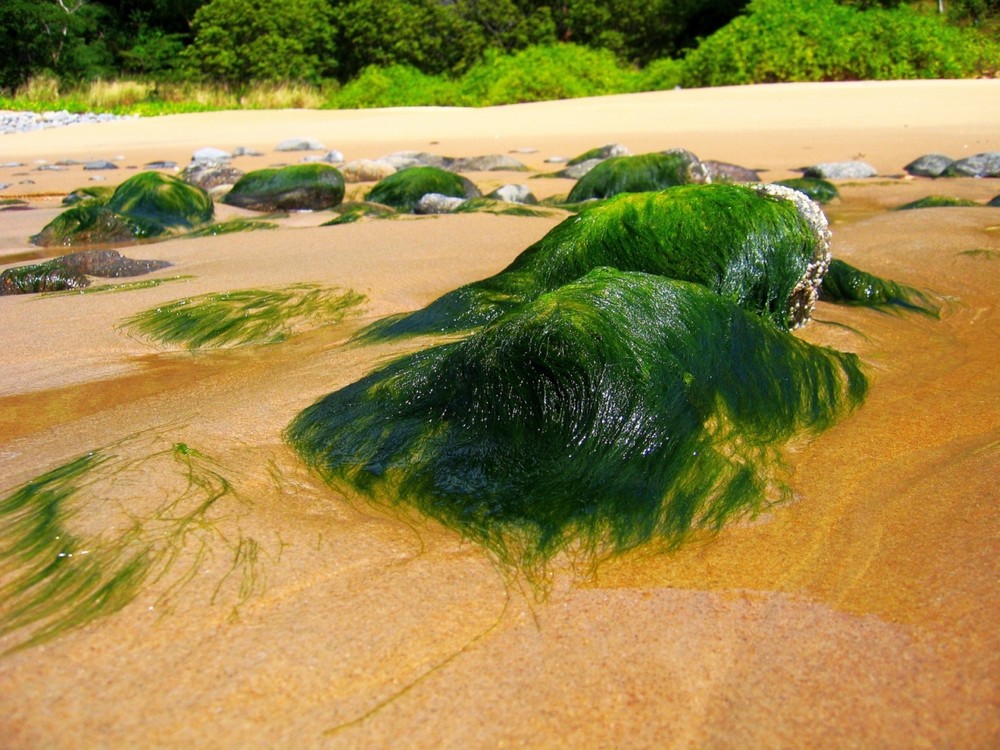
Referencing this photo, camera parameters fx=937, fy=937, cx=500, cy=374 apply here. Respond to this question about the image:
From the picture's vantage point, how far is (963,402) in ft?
8.96

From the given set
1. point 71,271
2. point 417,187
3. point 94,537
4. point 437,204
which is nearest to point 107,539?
point 94,537

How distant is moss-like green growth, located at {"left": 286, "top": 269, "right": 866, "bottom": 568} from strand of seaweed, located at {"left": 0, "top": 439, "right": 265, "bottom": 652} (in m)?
0.34

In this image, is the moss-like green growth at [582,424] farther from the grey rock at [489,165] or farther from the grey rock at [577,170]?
the grey rock at [489,165]

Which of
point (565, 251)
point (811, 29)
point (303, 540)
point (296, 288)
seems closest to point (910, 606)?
point (303, 540)

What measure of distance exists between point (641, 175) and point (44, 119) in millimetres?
17045

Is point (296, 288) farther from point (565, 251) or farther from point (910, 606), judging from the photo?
point (910, 606)

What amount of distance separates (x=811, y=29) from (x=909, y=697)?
19215 millimetres

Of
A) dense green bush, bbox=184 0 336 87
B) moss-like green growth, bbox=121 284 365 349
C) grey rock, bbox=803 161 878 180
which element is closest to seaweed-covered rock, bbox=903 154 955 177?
grey rock, bbox=803 161 878 180

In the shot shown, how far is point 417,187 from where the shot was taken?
791cm

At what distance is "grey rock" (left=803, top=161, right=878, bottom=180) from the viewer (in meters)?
8.53

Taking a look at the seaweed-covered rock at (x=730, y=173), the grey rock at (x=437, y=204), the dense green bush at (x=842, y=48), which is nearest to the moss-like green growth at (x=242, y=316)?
the grey rock at (x=437, y=204)

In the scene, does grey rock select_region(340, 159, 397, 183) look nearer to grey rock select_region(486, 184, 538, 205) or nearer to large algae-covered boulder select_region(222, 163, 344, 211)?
large algae-covered boulder select_region(222, 163, 344, 211)

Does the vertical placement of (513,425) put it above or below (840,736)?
above

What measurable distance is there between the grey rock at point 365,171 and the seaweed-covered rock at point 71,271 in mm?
4902
